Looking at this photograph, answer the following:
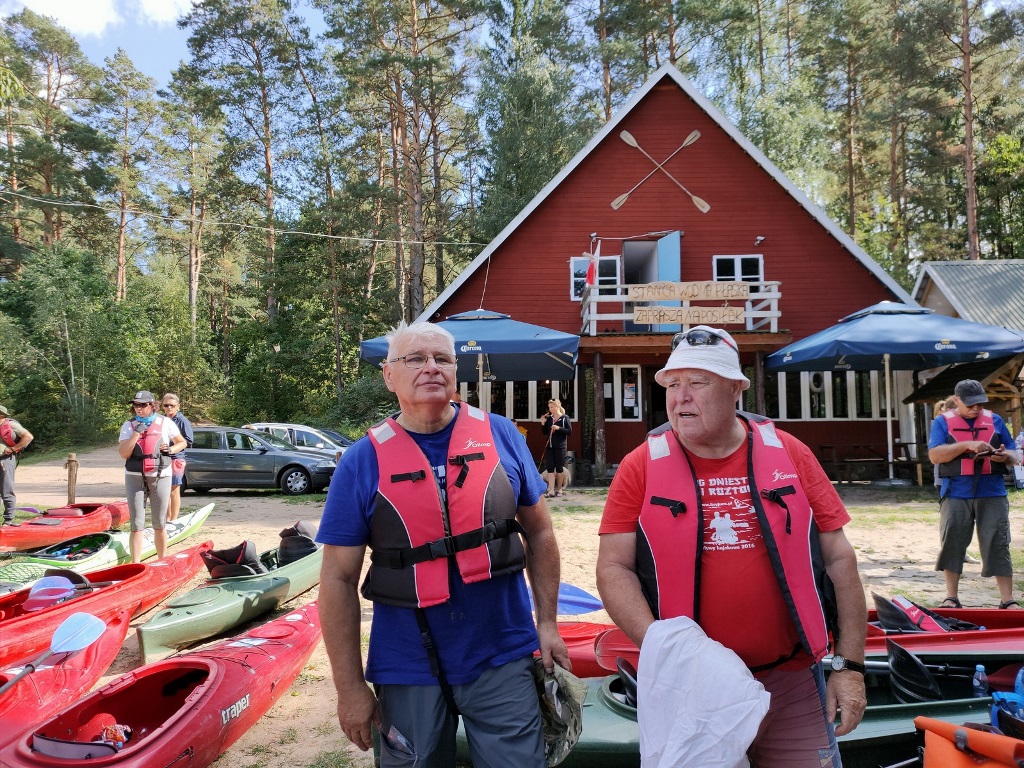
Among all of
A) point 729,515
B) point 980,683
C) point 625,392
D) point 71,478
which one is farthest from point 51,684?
point 625,392

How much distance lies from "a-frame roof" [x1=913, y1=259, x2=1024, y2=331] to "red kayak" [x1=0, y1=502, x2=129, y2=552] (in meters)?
21.2

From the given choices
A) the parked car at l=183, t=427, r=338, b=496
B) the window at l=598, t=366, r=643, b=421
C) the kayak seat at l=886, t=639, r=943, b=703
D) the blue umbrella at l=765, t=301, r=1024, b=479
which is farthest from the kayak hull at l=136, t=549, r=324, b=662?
the window at l=598, t=366, r=643, b=421

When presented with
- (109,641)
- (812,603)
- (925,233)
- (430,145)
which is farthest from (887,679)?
(925,233)

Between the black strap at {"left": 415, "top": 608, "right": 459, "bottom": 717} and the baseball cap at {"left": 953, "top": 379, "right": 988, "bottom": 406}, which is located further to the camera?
the baseball cap at {"left": 953, "top": 379, "right": 988, "bottom": 406}

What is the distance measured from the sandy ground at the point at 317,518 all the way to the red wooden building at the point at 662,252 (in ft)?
11.3

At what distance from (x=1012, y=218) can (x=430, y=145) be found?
2683 cm

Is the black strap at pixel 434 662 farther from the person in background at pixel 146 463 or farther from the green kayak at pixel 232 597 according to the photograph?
the person in background at pixel 146 463

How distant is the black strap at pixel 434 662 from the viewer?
2158 millimetres

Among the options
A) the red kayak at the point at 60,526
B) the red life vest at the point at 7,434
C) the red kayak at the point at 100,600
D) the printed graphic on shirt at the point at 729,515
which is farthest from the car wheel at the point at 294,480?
the printed graphic on shirt at the point at 729,515

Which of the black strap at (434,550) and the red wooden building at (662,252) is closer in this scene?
the black strap at (434,550)

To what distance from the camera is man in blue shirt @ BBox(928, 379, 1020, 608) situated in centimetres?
565

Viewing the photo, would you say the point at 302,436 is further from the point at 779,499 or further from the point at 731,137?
the point at 779,499

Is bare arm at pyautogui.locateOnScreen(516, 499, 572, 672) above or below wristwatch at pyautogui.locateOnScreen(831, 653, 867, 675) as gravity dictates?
above

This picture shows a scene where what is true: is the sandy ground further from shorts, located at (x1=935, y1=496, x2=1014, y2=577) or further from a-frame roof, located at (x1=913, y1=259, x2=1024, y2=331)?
a-frame roof, located at (x1=913, y1=259, x2=1024, y2=331)
